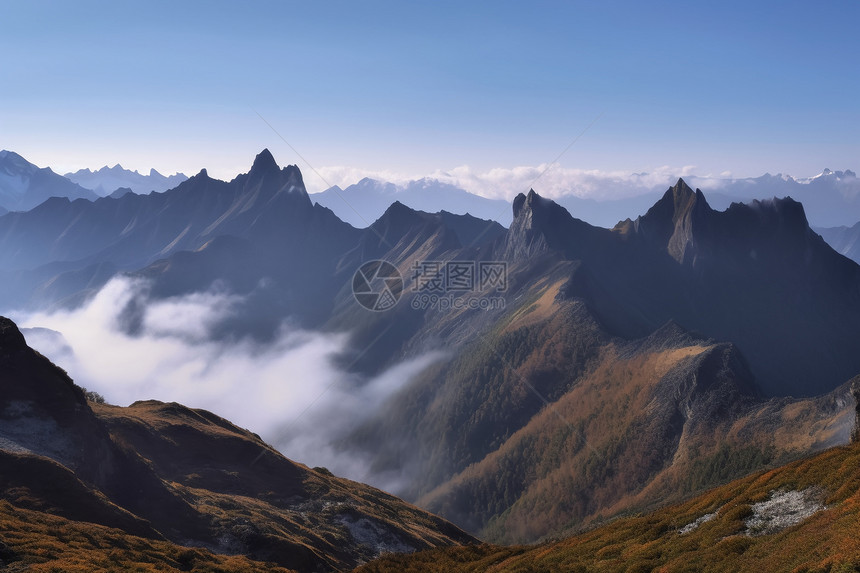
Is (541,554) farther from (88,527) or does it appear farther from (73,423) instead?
(73,423)

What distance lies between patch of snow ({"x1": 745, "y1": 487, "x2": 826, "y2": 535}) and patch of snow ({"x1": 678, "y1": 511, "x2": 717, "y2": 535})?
15.9 feet

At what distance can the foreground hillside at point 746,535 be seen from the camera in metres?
39.8

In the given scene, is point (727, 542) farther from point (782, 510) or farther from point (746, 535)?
point (782, 510)

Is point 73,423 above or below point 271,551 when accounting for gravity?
above

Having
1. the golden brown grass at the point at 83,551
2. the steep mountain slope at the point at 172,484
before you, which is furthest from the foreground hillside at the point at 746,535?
the steep mountain slope at the point at 172,484

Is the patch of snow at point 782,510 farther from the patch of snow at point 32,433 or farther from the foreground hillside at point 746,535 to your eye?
the patch of snow at point 32,433

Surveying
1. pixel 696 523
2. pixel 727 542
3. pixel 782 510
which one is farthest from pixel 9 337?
pixel 782 510

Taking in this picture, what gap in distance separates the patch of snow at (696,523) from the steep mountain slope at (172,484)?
183ft

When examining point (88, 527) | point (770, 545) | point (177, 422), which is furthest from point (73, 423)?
point (770, 545)

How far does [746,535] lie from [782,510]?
5033mm

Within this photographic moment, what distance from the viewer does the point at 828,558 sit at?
35.6 metres

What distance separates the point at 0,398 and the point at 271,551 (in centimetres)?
4655

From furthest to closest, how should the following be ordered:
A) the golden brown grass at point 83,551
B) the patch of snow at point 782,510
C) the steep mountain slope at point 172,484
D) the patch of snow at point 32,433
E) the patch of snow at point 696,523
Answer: the patch of snow at point 32,433 → the steep mountain slope at point 172,484 → the patch of snow at point 696,523 → the golden brown grass at point 83,551 → the patch of snow at point 782,510

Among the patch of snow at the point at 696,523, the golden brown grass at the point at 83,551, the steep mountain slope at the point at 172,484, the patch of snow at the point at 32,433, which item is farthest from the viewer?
the patch of snow at the point at 32,433
